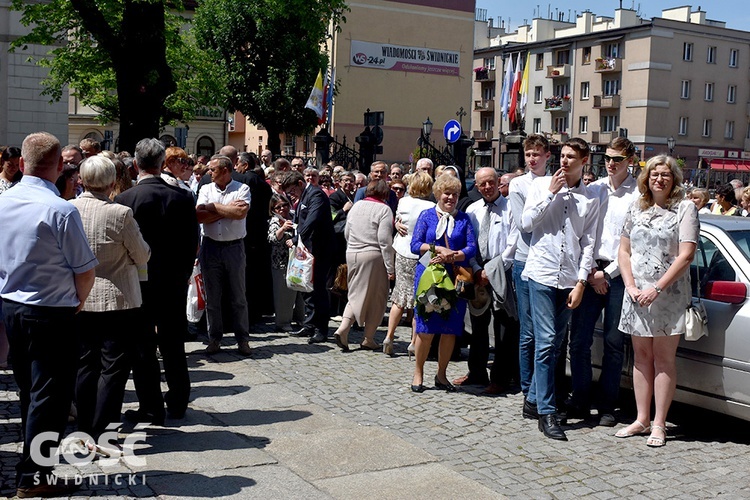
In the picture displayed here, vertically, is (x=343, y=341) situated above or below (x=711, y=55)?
below

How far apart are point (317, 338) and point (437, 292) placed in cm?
271

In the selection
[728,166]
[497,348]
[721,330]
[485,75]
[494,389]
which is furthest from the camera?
[485,75]

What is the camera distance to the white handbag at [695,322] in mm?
6273

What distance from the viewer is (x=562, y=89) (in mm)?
72188

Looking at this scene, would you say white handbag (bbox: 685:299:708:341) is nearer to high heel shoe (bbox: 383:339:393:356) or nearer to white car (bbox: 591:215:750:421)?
white car (bbox: 591:215:750:421)

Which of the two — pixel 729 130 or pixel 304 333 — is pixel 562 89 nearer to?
pixel 729 130

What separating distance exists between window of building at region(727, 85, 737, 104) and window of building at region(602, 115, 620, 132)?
9.38m

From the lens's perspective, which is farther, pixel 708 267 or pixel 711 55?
pixel 711 55

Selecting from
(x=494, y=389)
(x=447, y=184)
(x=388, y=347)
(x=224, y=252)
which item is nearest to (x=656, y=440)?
(x=494, y=389)

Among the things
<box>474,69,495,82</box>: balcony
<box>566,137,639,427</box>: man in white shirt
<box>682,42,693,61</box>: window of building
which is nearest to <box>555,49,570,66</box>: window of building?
<box>474,69,495,82</box>: balcony

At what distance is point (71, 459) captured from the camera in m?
5.62

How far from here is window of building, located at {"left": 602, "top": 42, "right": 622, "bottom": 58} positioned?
66750 millimetres

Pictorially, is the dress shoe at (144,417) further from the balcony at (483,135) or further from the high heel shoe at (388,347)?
the balcony at (483,135)

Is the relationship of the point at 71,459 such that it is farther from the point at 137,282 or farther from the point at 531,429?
the point at 531,429
